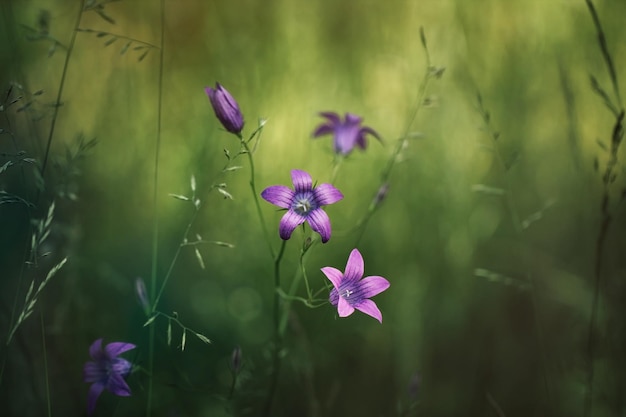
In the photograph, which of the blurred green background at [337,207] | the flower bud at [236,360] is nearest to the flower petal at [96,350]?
the flower bud at [236,360]

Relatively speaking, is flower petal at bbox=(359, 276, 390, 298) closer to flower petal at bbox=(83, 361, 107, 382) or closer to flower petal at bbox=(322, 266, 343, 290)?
flower petal at bbox=(322, 266, 343, 290)

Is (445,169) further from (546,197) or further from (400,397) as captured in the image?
(400,397)

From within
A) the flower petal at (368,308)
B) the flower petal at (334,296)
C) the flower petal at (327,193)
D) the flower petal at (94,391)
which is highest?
the flower petal at (327,193)

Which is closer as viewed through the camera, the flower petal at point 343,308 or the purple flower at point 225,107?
the flower petal at point 343,308

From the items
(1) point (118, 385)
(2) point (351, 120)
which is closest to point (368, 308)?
(1) point (118, 385)

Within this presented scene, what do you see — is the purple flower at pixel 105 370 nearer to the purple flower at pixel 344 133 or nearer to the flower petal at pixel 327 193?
the flower petal at pixel 327 193

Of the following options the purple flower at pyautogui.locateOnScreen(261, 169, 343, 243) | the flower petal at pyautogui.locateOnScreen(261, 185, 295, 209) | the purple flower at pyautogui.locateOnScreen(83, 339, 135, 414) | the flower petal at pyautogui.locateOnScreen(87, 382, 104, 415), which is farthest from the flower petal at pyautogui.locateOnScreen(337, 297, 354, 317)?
the flower petal at pyautogui.locateOnScreen(87, 382, 104, 415)
